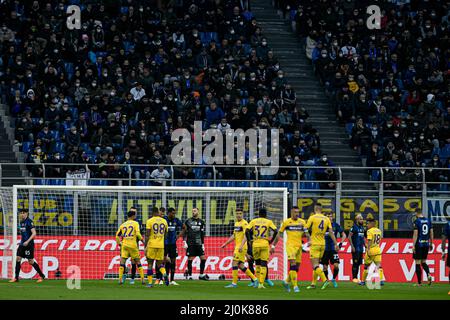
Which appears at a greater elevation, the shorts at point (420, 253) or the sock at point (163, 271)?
the shorts at point (420, 253)

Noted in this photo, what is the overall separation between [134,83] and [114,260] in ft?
22.5

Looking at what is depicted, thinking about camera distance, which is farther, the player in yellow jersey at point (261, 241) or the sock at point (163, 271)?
the sock at point (163, 271)

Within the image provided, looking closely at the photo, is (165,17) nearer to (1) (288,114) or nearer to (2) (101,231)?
(1) (288,114)

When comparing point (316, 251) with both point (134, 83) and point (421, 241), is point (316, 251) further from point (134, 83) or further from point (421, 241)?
point (134, 83)

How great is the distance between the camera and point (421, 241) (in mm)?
30828

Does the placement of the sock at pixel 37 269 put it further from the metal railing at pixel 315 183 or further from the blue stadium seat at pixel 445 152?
the blue stadium seat at pixel 445 152

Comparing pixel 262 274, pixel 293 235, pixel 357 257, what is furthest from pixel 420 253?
pixel 262 274

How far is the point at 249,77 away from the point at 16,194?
10472 millimetres

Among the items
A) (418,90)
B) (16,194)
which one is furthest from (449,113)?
(16,194)

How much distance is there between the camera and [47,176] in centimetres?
3269

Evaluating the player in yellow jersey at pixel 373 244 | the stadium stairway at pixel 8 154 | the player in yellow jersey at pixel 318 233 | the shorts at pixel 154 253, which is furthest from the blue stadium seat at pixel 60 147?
the player in yellow jersey at pixel 373 244

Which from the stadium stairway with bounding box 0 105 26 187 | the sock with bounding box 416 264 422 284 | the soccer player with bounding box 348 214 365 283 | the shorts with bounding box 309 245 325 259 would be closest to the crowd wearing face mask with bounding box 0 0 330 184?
the stadium stairway with bounding box 0 105 26 187

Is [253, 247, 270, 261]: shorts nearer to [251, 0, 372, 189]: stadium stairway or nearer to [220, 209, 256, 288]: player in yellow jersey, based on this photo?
[220, 209, 256, 288]: player in yellow jersey

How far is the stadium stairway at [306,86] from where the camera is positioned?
123ft
